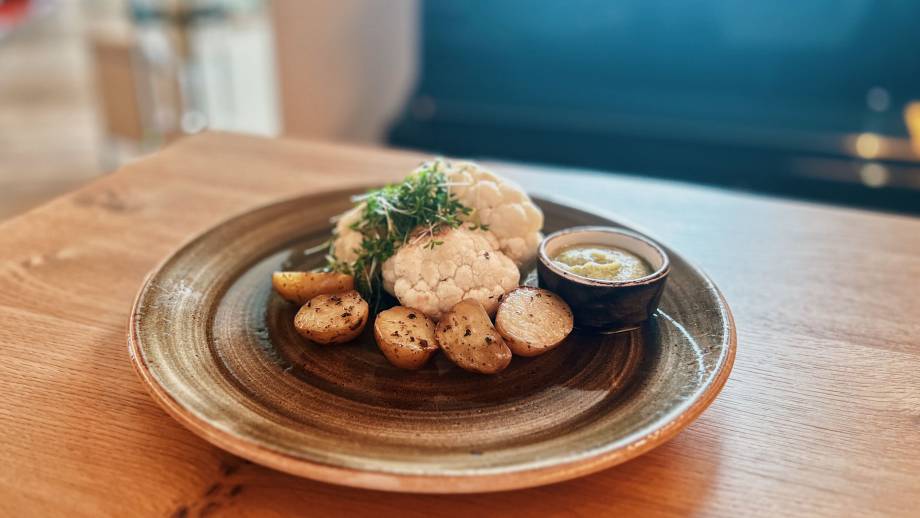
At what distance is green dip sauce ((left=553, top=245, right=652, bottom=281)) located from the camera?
1101mm

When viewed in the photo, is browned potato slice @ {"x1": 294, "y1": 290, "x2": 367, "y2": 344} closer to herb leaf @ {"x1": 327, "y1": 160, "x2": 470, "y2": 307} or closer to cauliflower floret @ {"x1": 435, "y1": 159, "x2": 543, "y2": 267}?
herb leaf @ {"x1": 327, "y1": 160, "x2": 470, "y2": 307}

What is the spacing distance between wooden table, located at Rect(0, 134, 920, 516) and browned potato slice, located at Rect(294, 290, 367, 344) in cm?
21

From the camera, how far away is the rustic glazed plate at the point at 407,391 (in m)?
0.76

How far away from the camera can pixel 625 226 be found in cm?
132

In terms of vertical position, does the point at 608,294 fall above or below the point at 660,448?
above

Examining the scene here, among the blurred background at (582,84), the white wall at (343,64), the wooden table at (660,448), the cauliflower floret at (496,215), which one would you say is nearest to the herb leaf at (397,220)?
the cauliflower floret at (496,215)

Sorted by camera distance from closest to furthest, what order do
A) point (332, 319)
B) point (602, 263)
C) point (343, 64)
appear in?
1. point (332, 319)
2. point (602, 263)
3. point (343, 64)

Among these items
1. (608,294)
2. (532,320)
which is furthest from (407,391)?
(608,294)

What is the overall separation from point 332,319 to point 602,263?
1.39 feet

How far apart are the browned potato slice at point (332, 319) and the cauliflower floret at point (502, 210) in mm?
262

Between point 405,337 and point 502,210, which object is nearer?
point 405,337

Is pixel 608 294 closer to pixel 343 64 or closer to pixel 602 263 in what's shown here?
pixel 602 263

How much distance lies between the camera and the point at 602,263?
3.70 ft

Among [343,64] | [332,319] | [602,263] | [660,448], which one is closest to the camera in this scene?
[660,448]
